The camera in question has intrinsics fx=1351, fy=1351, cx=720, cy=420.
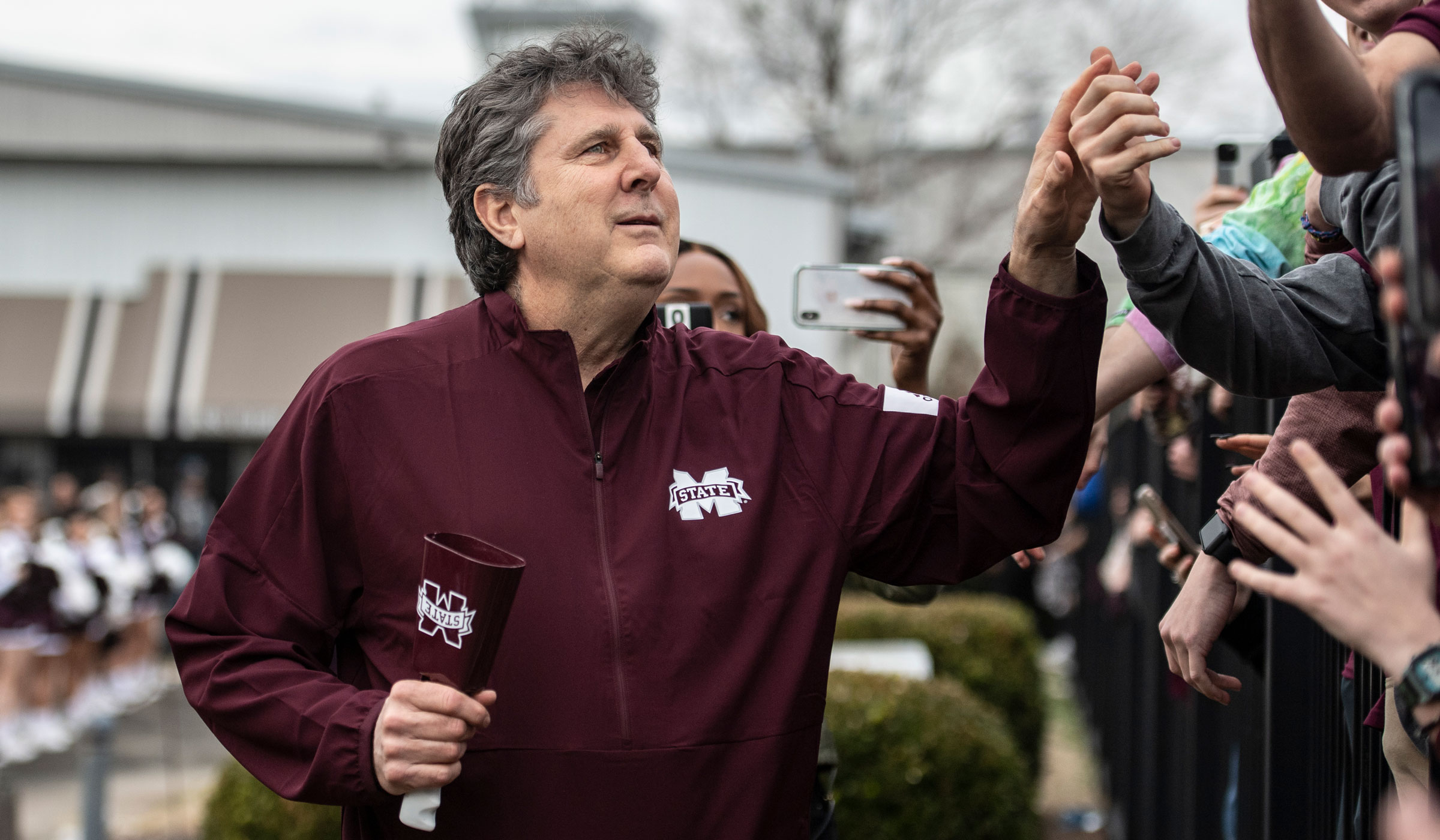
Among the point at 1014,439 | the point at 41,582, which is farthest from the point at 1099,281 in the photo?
the point at 41,582

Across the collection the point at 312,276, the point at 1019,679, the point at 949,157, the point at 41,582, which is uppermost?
the point at 949,157

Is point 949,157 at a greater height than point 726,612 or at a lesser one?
greater

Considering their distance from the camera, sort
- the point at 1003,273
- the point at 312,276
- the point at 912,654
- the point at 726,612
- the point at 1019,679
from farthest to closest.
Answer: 1. the point at 312,276
2. the point at 1019,679
3. the point at 912,654
4. the point at 726,612
5. the point at 1003,273

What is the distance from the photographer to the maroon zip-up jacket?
2.18 m

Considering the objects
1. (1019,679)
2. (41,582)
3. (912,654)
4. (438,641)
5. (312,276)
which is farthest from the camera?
(312,276)

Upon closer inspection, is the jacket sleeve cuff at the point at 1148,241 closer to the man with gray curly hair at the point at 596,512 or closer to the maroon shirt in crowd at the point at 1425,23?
the man with gray curly hair at the point at 596,512

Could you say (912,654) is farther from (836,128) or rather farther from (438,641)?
(836,128)

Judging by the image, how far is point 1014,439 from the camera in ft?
7.20

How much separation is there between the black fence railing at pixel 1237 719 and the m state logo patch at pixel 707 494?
1.06 m

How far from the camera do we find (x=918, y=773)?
5344 millimetres

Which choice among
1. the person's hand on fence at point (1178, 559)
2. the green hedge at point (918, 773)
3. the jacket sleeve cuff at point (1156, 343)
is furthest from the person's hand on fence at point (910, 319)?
the green hedge at point (918, 773)

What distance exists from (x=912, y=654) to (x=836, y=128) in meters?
→ 18.1

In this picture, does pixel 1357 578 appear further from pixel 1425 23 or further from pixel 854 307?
pixel 854 307

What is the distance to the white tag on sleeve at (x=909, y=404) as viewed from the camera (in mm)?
2426
